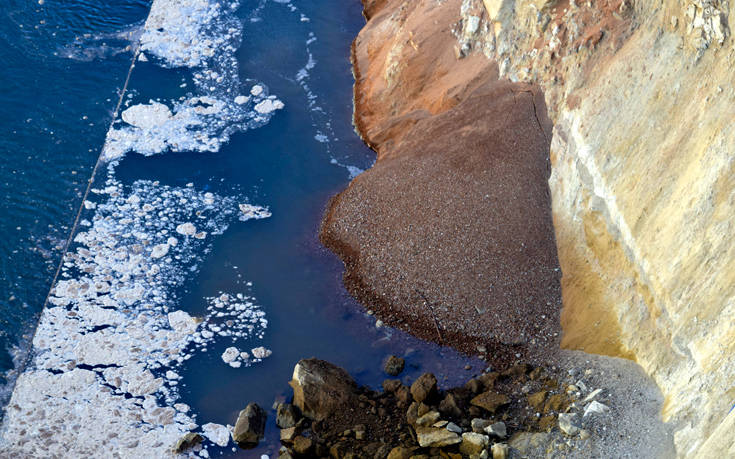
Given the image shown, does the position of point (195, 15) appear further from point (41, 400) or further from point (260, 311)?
point (41, 400)

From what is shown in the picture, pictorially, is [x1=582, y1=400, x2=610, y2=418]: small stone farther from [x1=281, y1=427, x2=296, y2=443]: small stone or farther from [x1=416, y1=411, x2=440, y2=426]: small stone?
[x1=281, y1=427, x2=296, y2=443]: small stone

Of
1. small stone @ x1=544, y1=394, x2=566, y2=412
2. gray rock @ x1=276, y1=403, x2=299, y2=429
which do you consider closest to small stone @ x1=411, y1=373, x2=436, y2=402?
small stone @ x1=544, y1=394, x2=566, y2=412

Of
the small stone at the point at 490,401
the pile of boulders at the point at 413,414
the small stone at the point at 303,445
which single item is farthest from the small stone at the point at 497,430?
the small stone at the point at 303,445

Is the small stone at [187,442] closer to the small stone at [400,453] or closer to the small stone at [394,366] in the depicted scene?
the small stone at [400,453]

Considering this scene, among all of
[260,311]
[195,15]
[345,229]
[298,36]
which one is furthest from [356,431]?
[195,15]

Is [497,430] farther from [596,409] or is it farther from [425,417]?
[596,409]
